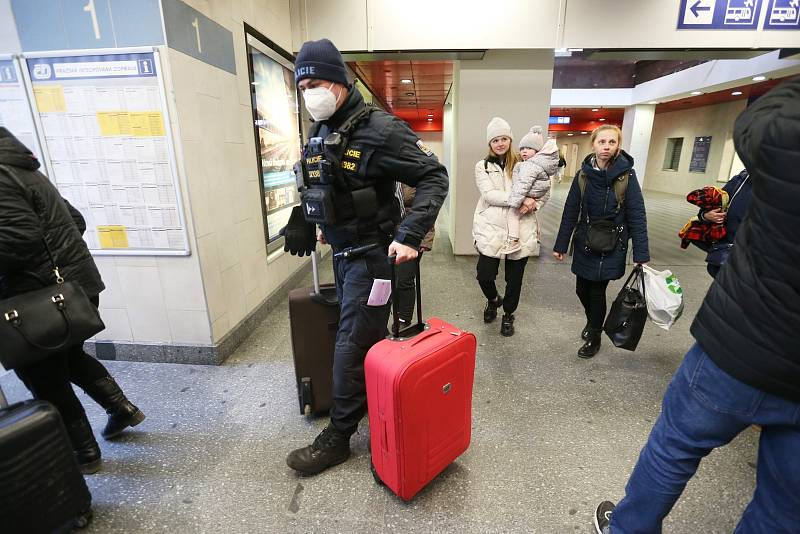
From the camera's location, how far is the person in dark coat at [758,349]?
0.80 meters

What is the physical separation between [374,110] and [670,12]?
4.19 meters

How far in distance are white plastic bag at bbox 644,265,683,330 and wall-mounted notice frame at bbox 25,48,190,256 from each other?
2.71m

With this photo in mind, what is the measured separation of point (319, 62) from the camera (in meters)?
1.52

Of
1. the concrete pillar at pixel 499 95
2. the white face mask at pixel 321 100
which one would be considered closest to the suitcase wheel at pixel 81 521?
the white face mask at pixel 321 100

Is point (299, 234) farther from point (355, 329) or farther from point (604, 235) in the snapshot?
point (604, 235)

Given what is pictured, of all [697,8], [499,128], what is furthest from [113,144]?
[697,8]

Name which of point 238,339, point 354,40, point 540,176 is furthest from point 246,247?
point 354,40

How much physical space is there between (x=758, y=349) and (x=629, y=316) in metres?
1.49

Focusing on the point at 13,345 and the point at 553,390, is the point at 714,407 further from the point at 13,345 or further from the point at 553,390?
the point at 13,345

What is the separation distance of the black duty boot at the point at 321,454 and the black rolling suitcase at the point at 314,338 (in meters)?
0.30

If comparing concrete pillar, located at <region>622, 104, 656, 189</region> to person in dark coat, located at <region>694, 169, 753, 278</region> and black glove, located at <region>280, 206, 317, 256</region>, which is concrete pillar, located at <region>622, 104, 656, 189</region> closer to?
person in dark coat, located at <region>694, 169, 753, 278</region>

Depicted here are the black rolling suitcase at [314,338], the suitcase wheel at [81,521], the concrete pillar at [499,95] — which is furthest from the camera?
the concrete pillar at [499,95]

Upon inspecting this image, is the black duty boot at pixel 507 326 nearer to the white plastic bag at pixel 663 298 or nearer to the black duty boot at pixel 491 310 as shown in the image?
the black duty boot at pixel 491 310

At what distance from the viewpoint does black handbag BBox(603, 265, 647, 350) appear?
7.35ft
